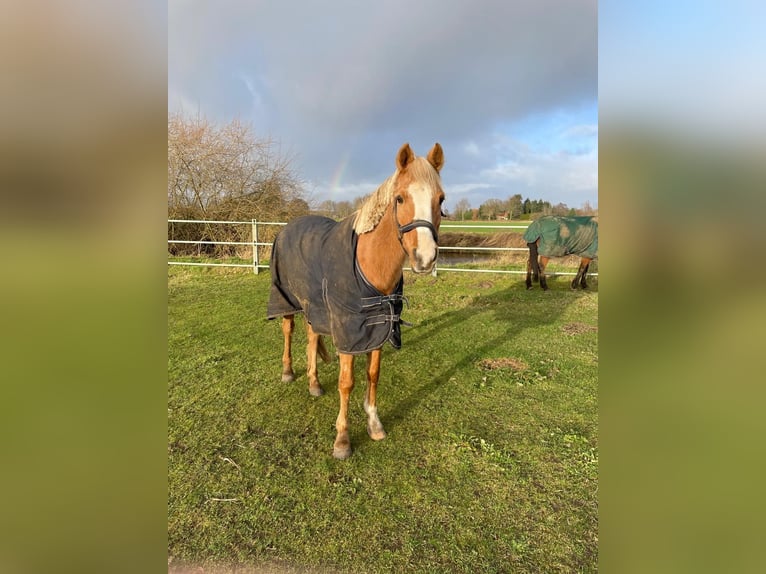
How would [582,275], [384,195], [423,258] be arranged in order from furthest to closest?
[582,275] → [384,195] → [423,258]

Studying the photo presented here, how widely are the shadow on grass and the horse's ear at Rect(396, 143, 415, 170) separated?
2.19 m

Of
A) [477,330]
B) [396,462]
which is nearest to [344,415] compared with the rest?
[396,462]

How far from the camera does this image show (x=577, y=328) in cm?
577

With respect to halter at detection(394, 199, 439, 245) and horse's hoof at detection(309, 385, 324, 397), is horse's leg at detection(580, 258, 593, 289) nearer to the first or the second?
horse's hoof at detection(309, 385, 324, 397)

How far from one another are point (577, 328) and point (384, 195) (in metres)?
4.85

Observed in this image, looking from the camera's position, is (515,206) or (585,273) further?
(515,206)

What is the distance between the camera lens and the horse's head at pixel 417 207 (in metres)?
2.06

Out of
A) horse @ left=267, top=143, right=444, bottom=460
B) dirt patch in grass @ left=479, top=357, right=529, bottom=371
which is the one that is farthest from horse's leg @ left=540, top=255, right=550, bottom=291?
horse @ left=267, top=143, right=444, bottom=460

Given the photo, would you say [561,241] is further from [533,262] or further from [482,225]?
[482,225]

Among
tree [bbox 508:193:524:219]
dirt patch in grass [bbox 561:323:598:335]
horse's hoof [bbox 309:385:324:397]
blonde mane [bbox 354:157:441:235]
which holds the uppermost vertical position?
tree [bbox 508:193:524:219]

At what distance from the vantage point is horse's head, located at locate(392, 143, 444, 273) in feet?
6.77

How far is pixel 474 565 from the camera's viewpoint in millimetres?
1811
